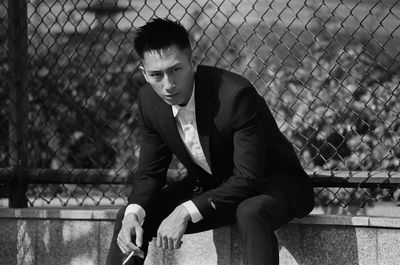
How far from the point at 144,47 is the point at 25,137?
6.20ft

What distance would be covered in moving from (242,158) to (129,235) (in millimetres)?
656

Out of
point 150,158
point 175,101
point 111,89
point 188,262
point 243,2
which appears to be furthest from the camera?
point 111,89

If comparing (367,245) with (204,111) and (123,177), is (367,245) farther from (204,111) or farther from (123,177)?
(123,177)

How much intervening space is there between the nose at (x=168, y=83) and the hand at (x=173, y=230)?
Result: 0.58 meters

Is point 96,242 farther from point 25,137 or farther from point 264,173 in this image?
point 264,173

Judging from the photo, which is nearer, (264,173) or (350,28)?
(264,173)

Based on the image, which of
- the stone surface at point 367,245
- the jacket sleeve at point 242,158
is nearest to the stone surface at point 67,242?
the jacket sleeve at point 242,158

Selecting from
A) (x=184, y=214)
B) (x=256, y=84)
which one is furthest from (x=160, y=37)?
(x=256, y=84)

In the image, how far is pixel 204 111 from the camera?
14.3 ft

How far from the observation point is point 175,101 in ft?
13.9

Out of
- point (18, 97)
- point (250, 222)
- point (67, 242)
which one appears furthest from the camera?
point (18, 97)

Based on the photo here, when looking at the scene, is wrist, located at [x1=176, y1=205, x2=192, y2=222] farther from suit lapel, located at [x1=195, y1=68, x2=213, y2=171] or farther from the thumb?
suit lapel, located at [x1=195, y1=68, x2=213, y2=171]

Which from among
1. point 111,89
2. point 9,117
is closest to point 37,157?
point 111,89

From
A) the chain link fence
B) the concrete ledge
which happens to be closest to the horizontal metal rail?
the chain link fence
